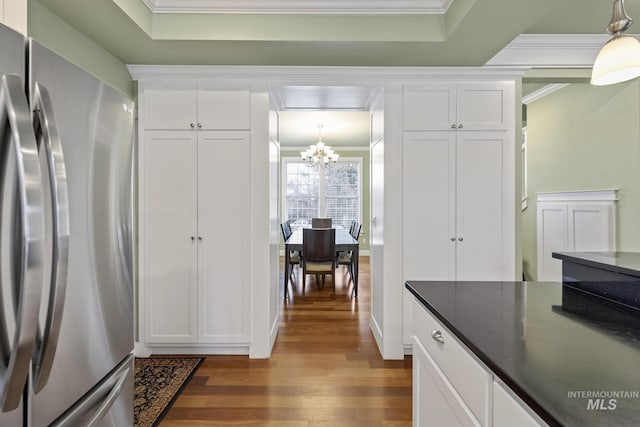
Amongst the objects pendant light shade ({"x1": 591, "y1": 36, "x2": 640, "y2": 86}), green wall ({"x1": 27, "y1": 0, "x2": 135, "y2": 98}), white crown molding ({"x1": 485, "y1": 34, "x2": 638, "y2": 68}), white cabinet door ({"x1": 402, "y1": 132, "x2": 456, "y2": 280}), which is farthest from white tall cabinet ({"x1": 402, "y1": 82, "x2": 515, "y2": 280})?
green wall ({"x1": 27, "y1": 0, "x2": 135, "y2": 98})

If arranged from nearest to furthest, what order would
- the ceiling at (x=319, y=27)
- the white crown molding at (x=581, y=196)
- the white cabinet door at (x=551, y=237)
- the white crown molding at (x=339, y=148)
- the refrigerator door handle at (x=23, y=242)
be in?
the refrigerator door handle at (x=23, y=242)
the ceiling at (x=319, y=27)
the white crown molding at (x=581, y=196)
the white cabinet door at (x=551, y=237)
the white crown molding at (x=339, y=148)

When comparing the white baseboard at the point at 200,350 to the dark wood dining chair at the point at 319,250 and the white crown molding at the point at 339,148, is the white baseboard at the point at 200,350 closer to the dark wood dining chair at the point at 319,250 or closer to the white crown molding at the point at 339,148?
the dark wood dining chair at the point at 319,250

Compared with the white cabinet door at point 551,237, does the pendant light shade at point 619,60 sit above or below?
above

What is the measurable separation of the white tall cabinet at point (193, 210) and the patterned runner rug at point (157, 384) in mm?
149

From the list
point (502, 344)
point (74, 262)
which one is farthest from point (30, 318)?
point (502, 344)

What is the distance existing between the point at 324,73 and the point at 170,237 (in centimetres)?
181

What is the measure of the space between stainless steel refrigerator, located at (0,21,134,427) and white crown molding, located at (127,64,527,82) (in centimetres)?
154

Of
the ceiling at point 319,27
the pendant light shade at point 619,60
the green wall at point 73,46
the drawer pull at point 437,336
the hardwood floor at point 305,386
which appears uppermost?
the ceiling at point 319,27

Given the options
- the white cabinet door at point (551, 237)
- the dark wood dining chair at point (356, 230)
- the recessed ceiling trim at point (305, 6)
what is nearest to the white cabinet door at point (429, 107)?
the recessed ceiling trim at point (305, 6)

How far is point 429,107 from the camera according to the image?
260cm

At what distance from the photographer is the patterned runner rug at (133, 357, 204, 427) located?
1.93m

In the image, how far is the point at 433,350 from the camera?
3.82 feet

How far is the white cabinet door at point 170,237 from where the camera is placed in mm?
2568

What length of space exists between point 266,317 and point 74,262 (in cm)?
187
